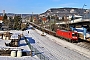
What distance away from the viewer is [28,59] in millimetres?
26219

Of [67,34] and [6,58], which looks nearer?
[6,58]

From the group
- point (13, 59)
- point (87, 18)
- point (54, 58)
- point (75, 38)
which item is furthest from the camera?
point (87, 18)

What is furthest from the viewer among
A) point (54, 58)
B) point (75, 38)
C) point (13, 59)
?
point (75, 38)

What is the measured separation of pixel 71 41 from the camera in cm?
4850

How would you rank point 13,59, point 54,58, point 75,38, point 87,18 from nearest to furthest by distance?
point 13,59 → point 54,58 → point 75,38 → point 87,18

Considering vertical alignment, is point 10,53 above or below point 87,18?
below

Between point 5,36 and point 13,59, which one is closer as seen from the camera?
point 13,59

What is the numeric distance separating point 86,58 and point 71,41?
20869mm

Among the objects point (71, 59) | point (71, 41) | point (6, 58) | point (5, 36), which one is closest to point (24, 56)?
point (6, 58)

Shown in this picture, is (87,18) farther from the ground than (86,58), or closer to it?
farther from the ground

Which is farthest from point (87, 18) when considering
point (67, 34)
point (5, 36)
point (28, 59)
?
point (28, 59)

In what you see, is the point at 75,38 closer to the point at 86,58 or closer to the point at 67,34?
the point at 67,34

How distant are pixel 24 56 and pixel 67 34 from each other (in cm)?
2448

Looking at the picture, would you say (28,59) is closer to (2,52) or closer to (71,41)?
(2,52)
